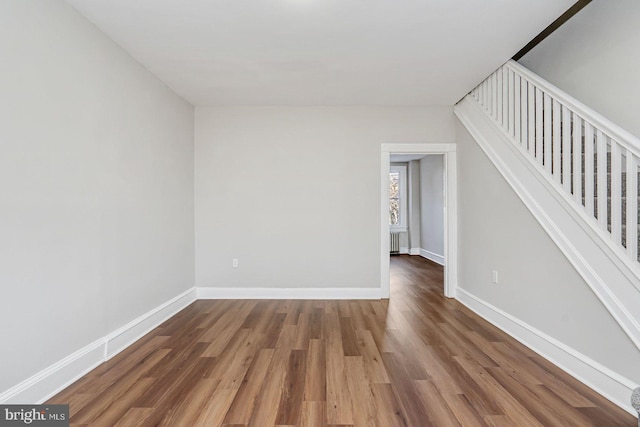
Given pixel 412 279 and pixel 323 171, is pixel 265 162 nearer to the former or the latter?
pixel 323 171

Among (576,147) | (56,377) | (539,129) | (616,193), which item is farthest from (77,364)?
(539,129)

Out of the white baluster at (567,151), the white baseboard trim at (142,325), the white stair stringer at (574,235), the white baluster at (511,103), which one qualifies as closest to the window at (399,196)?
the white stair stringer at (574,235)

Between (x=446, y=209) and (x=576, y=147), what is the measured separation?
6.55 feet

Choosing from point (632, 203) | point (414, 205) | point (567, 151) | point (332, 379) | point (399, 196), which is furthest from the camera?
point (399, 196)

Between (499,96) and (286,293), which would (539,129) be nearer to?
(499,96)

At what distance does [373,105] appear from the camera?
13.5 feet

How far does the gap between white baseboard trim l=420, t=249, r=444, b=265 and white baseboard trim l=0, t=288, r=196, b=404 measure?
5615mm

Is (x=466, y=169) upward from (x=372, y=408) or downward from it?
upward

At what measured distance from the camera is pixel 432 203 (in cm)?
748

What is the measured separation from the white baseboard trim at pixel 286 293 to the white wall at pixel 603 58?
290 centimetres

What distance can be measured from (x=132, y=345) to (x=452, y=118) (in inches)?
170

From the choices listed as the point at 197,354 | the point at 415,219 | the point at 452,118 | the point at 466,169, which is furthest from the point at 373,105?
the point at 415,219

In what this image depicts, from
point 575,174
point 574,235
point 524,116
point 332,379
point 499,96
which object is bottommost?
point 332,379

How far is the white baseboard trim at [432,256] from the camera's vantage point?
6926mm
